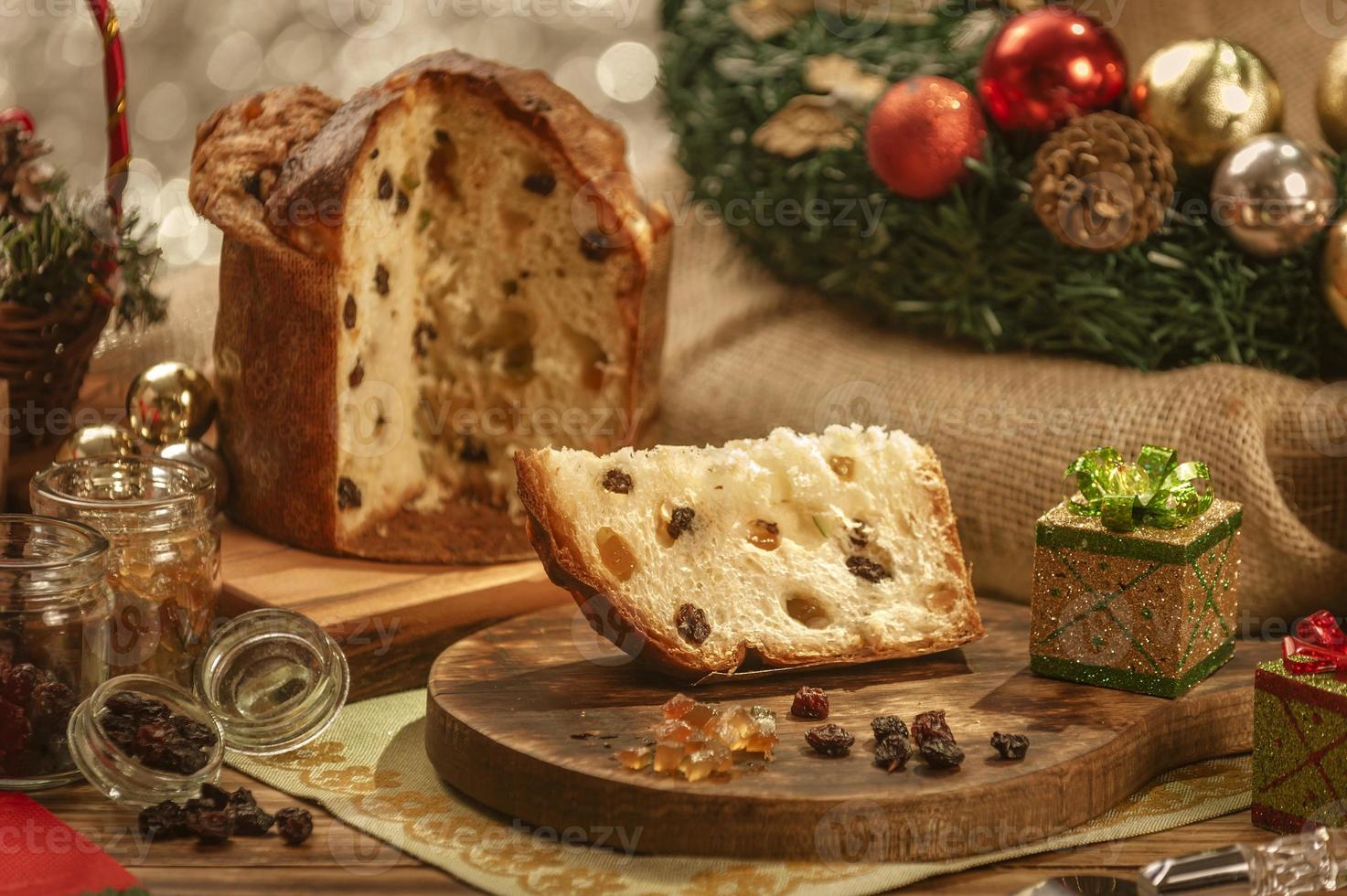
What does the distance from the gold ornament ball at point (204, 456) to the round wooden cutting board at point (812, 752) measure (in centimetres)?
72

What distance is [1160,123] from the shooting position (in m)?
2.91

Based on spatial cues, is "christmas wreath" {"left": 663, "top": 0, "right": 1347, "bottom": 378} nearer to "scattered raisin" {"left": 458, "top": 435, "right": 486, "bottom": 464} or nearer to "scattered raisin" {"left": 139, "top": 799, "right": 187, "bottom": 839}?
"scattered raisin" {"left": 458, "top": 435, "right": 486, "bottom": 464}

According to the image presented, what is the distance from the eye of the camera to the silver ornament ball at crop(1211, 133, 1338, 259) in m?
2.74

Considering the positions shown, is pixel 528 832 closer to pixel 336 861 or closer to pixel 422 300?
pixel 336 861

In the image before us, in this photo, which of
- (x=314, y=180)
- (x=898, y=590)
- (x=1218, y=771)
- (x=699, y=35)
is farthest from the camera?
(x=699, y=35)

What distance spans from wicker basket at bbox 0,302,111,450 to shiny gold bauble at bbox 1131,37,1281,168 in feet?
6.67

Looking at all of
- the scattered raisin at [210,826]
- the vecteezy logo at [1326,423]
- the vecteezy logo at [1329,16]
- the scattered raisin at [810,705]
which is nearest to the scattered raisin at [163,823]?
the scattered raisin at [210,826]

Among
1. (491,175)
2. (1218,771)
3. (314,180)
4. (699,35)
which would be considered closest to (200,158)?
(314,180)

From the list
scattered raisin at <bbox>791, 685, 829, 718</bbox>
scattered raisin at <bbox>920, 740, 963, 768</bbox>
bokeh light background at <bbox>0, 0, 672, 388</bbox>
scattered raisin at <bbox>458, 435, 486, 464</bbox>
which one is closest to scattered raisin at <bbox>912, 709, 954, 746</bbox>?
scattered raisin at <bbox>920, 740, 963, 768</bbox>

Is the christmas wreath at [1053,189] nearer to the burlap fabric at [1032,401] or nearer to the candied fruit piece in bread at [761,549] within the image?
the burlap fabric at [1032,401]

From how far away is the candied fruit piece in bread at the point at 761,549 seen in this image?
227cm

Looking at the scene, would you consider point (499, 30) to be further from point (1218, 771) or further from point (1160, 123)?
point (1218, 771)

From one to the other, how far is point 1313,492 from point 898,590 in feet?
2.87

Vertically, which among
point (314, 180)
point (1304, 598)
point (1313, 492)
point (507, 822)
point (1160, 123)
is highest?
point (1160, 123)
